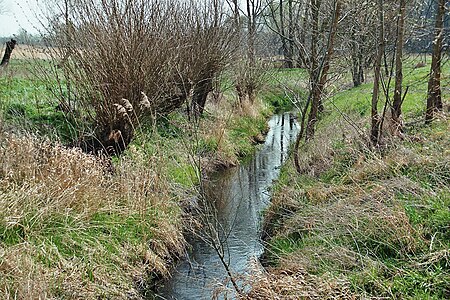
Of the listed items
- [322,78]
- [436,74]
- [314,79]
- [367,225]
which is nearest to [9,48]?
[314,79]

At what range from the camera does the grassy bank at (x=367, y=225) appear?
437 centimetres

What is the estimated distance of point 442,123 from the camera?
815cm

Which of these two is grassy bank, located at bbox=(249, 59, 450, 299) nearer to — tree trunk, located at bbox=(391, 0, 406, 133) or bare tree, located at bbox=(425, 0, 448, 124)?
tree trunk, located at bbox=(391, 0, 406, 133)

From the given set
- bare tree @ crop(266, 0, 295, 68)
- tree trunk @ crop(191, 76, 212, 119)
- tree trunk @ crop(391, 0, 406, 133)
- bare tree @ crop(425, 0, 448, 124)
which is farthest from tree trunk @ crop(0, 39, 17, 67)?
bare tree @ crop(425, 0, 448, 124)

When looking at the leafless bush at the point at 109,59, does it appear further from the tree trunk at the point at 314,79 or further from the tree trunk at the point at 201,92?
the tree trunk at the point at 201,92

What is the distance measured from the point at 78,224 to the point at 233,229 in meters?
2.77

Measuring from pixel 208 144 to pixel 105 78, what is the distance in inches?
156

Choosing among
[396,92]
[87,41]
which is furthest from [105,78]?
[396,92]

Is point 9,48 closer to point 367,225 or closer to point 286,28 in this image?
point 367,225

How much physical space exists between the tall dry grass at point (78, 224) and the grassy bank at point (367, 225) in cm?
163

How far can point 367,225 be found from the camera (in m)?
5.27

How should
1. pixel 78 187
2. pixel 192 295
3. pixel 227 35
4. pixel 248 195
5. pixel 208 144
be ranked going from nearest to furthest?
1. pixel 192 295
2. pixel 78 187
3. pixel 248 195
4. pixel 208 144
5. pixel 227 35

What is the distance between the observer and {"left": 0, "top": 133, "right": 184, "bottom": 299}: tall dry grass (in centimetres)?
499

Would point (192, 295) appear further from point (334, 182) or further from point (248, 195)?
point (248, 195)
